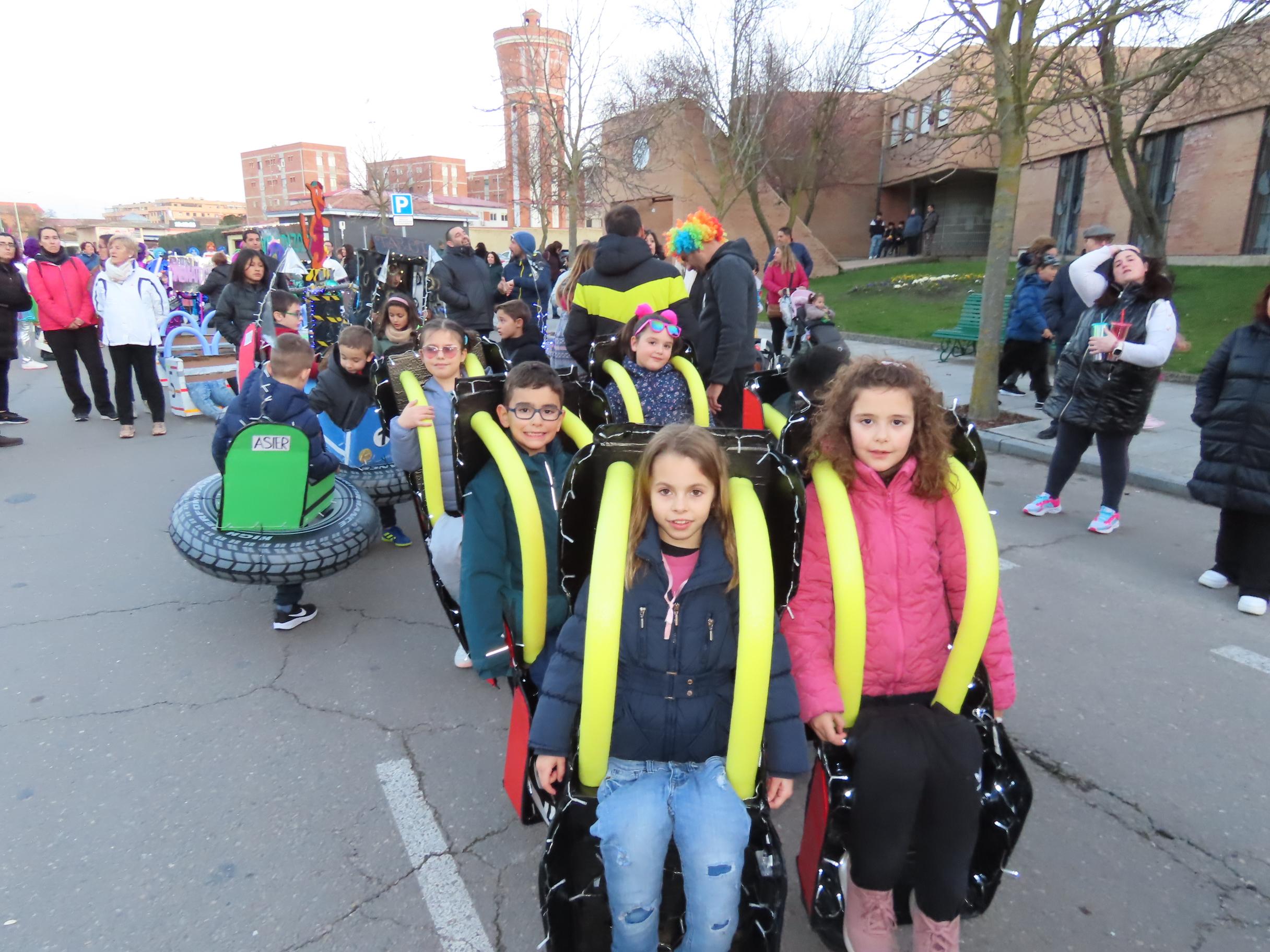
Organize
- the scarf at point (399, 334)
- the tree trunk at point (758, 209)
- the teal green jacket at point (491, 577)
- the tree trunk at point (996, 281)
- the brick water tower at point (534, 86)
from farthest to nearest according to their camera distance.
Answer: the tree trunk at point (758, 209) → the brick water tower at point (534, 86) → the tree trunk at point (996, 281) → the scarf at point (399, 334) → the teal green jacket at point (491, 577)

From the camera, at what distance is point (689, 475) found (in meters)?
1.94

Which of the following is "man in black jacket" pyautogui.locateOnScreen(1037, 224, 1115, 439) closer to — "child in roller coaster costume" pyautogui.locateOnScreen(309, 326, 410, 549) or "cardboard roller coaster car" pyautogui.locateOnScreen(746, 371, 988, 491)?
"cardboard roller coaster car" pyautogui.locateOnScreen(746, 371, 988, 491)

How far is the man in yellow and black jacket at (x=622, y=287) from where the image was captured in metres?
4.65

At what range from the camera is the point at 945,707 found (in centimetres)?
201

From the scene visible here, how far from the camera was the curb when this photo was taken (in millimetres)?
5918

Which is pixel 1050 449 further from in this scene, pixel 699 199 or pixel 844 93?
pixel 699 199

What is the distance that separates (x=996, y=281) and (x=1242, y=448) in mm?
4404

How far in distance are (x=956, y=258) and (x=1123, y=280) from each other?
25.7m

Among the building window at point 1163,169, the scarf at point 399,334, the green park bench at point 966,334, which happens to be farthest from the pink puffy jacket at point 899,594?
the building window at point 1163,169

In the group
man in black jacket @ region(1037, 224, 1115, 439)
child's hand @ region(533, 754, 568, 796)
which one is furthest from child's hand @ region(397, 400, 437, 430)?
man in black jacket @ region(1037, 224, 1115, 439)

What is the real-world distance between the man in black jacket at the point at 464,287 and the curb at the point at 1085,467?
4.71m

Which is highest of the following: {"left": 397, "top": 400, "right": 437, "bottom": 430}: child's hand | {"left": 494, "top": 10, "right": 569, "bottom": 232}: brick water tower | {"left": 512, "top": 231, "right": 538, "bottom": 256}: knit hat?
{"left": 494, "top": 10, "right": 569, "bottom": 232}: brick water tower

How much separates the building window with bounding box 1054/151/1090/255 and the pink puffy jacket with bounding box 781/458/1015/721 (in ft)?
79.5

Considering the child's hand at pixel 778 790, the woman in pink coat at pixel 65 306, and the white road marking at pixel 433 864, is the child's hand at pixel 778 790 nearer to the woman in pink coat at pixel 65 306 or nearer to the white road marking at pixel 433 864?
the white road marking at pixel 433 864
